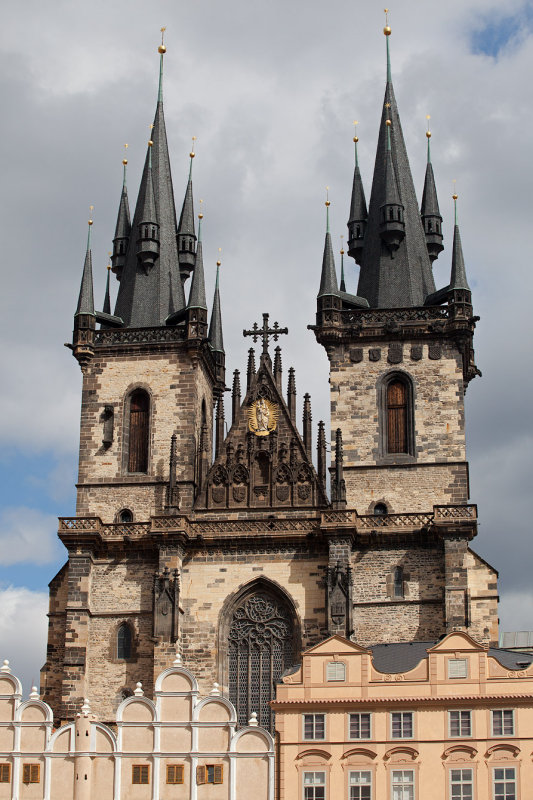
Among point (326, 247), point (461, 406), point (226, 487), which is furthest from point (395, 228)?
point (226, 487)

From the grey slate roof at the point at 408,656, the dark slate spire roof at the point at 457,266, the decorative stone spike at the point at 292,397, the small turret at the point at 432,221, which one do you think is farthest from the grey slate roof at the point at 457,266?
the grey slate roof at the point at 408,656

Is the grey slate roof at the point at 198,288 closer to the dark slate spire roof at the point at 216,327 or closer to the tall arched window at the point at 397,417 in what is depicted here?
the dark slate spire roof at the point at 216,327

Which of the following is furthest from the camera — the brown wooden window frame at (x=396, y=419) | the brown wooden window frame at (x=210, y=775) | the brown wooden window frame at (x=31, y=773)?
the brown wooden window frame at (x=396, y=419)

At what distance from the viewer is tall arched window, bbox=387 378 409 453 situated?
51469mm

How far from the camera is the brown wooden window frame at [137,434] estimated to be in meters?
52.2

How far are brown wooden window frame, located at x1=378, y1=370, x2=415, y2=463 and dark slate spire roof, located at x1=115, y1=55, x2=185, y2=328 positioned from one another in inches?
321

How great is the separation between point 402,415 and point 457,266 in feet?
18.3

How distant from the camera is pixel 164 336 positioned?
2115 inches

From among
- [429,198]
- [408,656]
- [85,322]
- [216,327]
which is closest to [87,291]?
[85,322]

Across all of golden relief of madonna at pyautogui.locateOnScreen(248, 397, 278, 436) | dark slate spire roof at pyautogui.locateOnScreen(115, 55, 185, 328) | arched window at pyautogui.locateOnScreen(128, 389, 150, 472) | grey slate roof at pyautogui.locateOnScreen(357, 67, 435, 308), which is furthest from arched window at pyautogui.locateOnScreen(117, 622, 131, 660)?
grey slate roof at pyautogui.locateOnScreen(357, 67, 435, 308)

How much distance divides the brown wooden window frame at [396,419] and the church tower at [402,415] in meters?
0.04

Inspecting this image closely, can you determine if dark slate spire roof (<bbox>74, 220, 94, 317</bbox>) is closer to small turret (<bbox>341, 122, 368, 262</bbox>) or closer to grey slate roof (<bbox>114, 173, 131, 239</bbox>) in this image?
grey slate roof (<bbox>114, 173, 131, 239</bbox>)

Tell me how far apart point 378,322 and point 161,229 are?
9.09 m

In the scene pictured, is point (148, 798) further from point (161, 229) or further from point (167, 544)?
point (161, 229)
